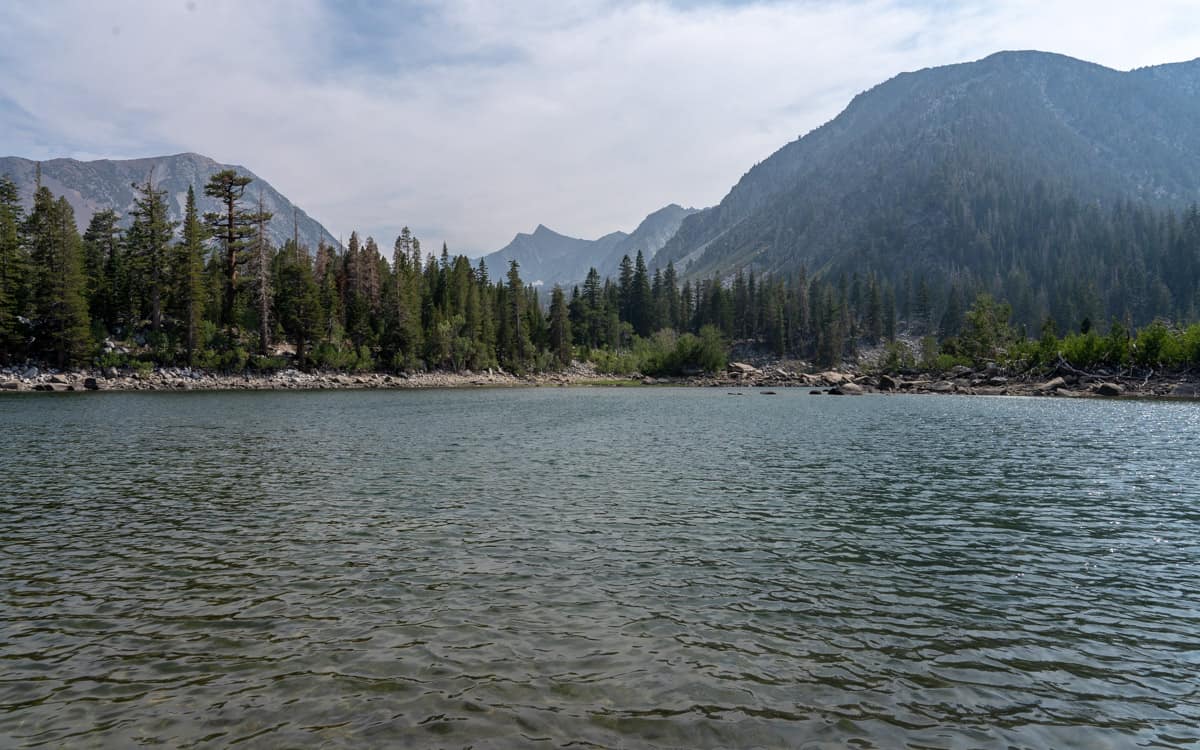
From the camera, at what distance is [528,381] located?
436 ft

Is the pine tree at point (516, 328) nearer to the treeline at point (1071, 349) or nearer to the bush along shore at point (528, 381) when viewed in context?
the bush along shore at point (528, 381)

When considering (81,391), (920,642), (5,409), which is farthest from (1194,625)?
(81,391)

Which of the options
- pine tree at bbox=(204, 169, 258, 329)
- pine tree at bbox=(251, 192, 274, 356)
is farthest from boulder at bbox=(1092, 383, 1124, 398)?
pine tree at bbox=(204, 169, 258, 329)

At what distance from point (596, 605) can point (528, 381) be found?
403 ft

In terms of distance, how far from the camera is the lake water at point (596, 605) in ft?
24.4

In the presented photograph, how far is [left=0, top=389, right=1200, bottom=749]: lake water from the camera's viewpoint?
7.43 meters

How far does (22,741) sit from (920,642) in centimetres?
1188

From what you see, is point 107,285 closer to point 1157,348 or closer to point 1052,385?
point 1052,385

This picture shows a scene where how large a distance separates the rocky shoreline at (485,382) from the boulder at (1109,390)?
3.7 inches

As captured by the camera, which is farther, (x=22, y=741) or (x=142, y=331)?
(x=142, y=331)

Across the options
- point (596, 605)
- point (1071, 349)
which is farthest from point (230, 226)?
point (1071, 349)

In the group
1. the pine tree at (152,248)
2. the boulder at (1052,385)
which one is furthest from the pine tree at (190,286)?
the boulder at (1052,385)

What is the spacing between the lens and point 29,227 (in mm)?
88062

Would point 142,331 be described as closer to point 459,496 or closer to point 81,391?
point 81,391
